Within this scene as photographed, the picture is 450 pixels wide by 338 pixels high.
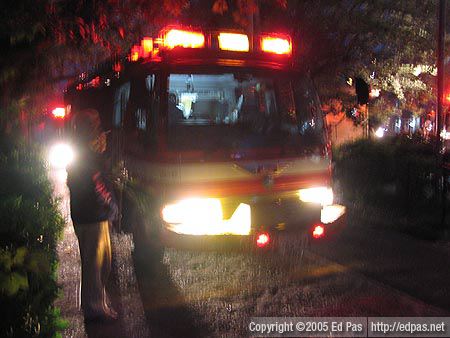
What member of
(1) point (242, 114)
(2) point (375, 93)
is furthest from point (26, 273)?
(2) point (375, 93)

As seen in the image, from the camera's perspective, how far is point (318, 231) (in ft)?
17.9

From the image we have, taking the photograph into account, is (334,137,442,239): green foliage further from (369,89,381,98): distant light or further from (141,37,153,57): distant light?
(141,37,153,57): distant light

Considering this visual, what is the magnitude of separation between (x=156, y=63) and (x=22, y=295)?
2.70 m

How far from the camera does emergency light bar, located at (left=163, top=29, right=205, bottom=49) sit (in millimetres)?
5176

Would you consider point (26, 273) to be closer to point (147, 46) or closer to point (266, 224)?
point (266, 224)

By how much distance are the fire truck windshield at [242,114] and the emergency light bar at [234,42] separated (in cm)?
26

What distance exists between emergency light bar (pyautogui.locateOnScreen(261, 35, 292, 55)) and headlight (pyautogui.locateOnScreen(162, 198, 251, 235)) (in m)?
1.77

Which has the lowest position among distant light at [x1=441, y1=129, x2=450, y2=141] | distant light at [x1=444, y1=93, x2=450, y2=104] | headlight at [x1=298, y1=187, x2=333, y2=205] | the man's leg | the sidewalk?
the sidewalk

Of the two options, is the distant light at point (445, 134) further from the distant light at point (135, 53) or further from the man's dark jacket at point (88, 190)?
the man's dark jacket at point (88, 190)

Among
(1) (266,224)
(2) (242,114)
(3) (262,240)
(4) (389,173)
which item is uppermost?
(2) (242,114)

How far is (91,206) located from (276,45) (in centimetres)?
271

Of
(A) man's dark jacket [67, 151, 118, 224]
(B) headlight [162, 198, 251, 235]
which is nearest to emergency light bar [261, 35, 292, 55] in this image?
(B) headlight [162, 198, 251, 235]

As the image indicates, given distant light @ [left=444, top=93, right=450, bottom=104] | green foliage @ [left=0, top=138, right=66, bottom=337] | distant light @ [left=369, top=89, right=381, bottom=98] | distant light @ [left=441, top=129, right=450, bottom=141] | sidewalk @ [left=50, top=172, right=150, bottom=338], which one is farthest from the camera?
distant light @ [left=444, top=93, right=450, bottom=104]

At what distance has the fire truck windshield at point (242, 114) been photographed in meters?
5.16
